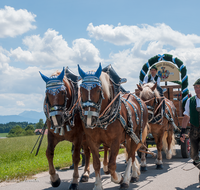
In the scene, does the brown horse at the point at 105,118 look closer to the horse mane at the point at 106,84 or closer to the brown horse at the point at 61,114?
the horse mane at the point at 106,84

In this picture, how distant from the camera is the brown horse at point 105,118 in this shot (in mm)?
3656

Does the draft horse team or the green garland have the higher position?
the green garland

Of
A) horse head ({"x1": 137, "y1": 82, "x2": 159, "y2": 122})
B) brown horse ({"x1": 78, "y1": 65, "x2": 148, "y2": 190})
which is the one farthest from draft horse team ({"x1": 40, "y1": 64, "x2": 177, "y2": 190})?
horse head ({"x1": 137, "y1": 82, "x2": 159, "y2": 122})

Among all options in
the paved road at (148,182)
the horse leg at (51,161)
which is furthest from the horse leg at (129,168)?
the horse leg at (51,161)

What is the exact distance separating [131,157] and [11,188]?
2.62 meters

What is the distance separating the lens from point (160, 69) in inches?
405

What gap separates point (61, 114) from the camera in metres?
4.00

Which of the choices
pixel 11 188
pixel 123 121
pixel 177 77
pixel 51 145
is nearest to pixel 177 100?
pixel 177 77

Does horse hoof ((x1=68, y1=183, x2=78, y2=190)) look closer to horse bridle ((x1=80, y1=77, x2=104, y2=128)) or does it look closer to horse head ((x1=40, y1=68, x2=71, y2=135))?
horse head ((x1=40, y1=68, x2=71, y2=135))

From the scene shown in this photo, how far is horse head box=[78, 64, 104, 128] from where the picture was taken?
141 inches

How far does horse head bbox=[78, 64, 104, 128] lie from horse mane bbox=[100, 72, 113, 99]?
27cm

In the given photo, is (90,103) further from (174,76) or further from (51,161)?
(174,76)

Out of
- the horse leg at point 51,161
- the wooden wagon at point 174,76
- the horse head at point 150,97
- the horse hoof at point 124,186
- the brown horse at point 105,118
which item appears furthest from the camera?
the wooden wagon at point 174,76

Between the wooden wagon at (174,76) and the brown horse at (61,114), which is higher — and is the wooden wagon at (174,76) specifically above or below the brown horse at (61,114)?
above
